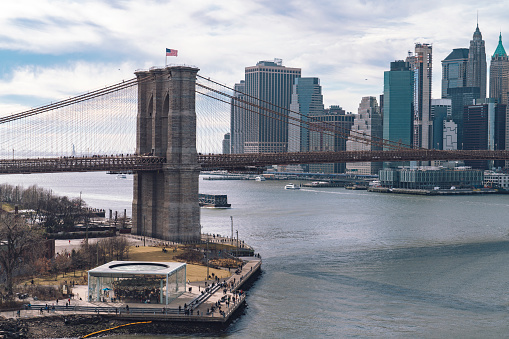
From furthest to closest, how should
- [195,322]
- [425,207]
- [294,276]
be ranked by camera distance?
[425,207]
[294,276]
[195,322]

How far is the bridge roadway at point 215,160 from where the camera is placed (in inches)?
2237

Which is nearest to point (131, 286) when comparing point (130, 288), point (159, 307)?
point (130, 288)

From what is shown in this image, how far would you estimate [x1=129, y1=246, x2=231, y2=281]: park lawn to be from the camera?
159 ft

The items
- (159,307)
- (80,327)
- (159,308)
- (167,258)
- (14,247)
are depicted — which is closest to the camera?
(80,327)

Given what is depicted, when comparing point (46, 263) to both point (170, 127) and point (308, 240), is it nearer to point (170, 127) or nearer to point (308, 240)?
point (170, 127)

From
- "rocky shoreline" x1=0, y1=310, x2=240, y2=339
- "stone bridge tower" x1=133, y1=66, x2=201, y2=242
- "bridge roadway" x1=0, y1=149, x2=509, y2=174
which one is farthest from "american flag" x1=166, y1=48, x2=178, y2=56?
"rocky shoreline" x1=0, y1=310, x2=240, y2=339

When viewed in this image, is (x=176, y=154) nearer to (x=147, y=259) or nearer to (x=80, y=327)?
(x=147, y=259)

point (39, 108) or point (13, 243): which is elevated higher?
point (39, 108)

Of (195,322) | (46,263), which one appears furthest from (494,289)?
(46,263)

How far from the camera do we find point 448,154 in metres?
85.3

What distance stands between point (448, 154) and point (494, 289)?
40.3 m

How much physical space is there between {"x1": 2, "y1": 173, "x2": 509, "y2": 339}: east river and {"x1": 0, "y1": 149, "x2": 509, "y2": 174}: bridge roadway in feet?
27.1

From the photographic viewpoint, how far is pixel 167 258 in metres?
52.5

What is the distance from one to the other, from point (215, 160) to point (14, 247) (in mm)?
22703
